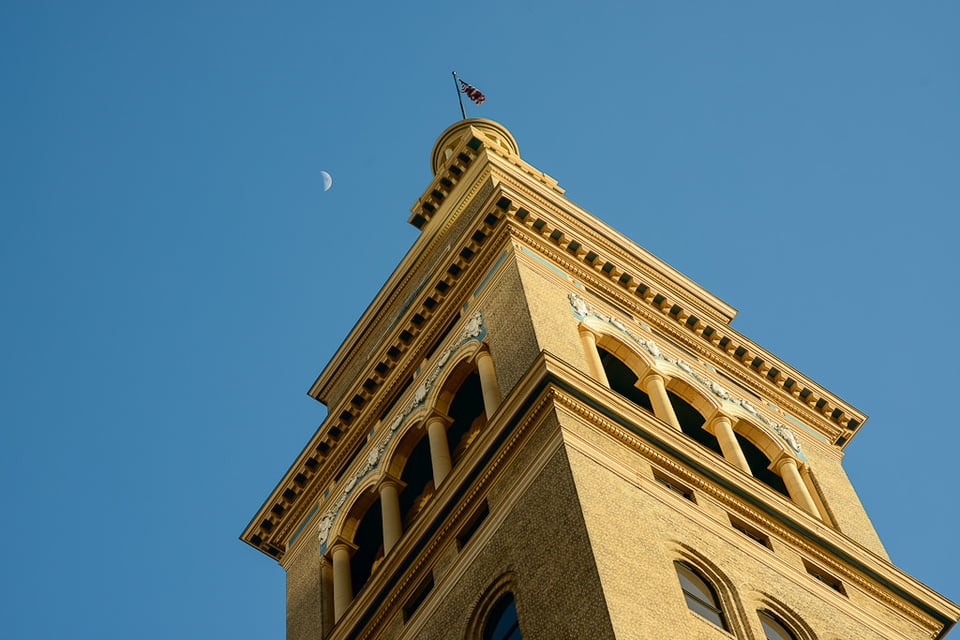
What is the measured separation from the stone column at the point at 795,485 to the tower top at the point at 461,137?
805 inches

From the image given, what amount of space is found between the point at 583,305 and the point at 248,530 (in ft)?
39.1

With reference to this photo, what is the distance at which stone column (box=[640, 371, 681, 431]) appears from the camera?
142ft

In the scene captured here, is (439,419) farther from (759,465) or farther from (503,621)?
(503,621)

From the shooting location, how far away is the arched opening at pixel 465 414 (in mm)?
45156

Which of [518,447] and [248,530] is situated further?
[248,530]

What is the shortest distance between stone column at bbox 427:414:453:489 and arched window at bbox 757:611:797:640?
27.3ft

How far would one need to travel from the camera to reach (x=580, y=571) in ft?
106

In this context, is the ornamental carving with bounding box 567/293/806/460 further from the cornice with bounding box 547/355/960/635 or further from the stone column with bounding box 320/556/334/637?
the stone column with bounding box 320/556/334/637

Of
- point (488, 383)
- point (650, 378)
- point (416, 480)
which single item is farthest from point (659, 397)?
point (416, 480)

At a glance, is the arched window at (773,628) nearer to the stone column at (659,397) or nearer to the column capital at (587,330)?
the stone column at (659,397)

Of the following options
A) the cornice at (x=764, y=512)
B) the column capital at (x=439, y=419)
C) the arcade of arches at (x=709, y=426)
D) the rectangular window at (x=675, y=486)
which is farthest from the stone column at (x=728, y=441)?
the column capital at (x=439, y=419)

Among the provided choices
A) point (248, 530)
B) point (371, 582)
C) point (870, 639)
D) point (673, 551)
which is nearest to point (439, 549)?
point (371, 582)

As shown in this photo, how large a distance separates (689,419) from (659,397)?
8.77 ft

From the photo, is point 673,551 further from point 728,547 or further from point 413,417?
point 413,417
